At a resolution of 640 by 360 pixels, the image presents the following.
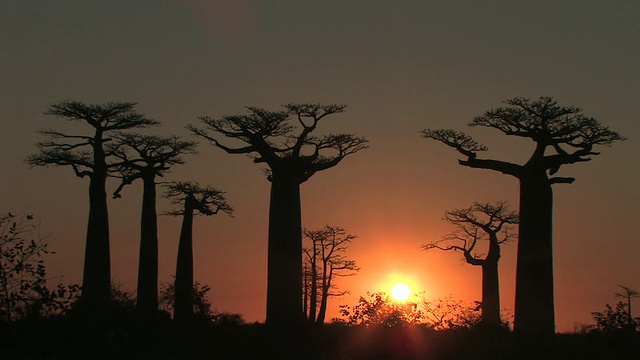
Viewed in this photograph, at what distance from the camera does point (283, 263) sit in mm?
21312

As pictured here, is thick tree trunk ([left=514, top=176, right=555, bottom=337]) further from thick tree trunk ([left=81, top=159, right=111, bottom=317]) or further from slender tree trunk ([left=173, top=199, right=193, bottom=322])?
slender tree trunk ([left=173, top=199, right=193, bottom=322])

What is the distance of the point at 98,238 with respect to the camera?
80.9 ft

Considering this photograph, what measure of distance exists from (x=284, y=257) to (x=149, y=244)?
6430mm

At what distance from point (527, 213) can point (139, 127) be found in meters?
10.5

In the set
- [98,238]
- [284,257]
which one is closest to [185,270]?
[98,238]

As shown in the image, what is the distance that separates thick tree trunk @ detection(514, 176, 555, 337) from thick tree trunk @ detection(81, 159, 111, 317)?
32.2 feet

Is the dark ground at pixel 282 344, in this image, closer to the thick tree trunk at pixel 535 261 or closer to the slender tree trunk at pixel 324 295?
the thick tree trunk at pixel 535 261

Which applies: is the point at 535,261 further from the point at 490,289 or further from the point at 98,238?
the point at 98,238

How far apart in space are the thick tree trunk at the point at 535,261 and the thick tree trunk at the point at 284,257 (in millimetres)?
4517

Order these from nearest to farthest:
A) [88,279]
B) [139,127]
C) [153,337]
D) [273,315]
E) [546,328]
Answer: [153,337] < [546,328] < [273,315] < [88,279] < [139,127]

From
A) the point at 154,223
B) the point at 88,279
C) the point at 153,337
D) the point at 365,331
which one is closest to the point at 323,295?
the point at 154,223

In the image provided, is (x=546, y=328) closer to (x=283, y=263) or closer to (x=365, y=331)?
(x=365, y=331)

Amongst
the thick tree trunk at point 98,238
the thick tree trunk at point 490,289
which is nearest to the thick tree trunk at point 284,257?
the thick tree trunk at point 98,238

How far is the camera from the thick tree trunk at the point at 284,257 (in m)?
21.1
